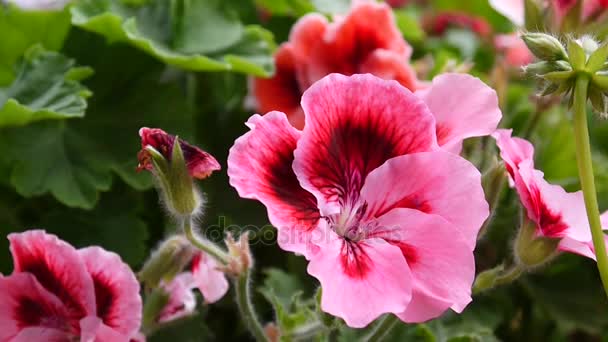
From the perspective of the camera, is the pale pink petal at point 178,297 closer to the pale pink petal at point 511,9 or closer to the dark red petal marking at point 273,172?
the dark red petal marking at point 273,172

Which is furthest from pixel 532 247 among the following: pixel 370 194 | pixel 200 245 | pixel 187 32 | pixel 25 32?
pixel 25 32

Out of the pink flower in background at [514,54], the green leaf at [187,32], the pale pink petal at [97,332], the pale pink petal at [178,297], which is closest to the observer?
the pale pink petal at [97,332]

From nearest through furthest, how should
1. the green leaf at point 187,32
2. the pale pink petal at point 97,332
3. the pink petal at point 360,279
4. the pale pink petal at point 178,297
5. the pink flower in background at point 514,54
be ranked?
the pink petal at point 360,279
the pale pink petal at point 97,332
the pale pink petal at point 178,297
the green leaf at point 187,32
the pink flower in background at point 514,54

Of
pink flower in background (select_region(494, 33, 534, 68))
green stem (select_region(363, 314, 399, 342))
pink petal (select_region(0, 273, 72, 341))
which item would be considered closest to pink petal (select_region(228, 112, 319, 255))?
green stem (select_region(363, 314, 399, 342))

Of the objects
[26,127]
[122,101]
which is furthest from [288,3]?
[26,127]

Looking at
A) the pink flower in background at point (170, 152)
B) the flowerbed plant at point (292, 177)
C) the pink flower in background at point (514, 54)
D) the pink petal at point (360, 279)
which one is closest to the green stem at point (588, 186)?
the flowerbed plant at point (292, 177)

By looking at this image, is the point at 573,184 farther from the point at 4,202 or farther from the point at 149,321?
the point at 4,202

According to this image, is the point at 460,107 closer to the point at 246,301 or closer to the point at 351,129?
the point at 351,129
